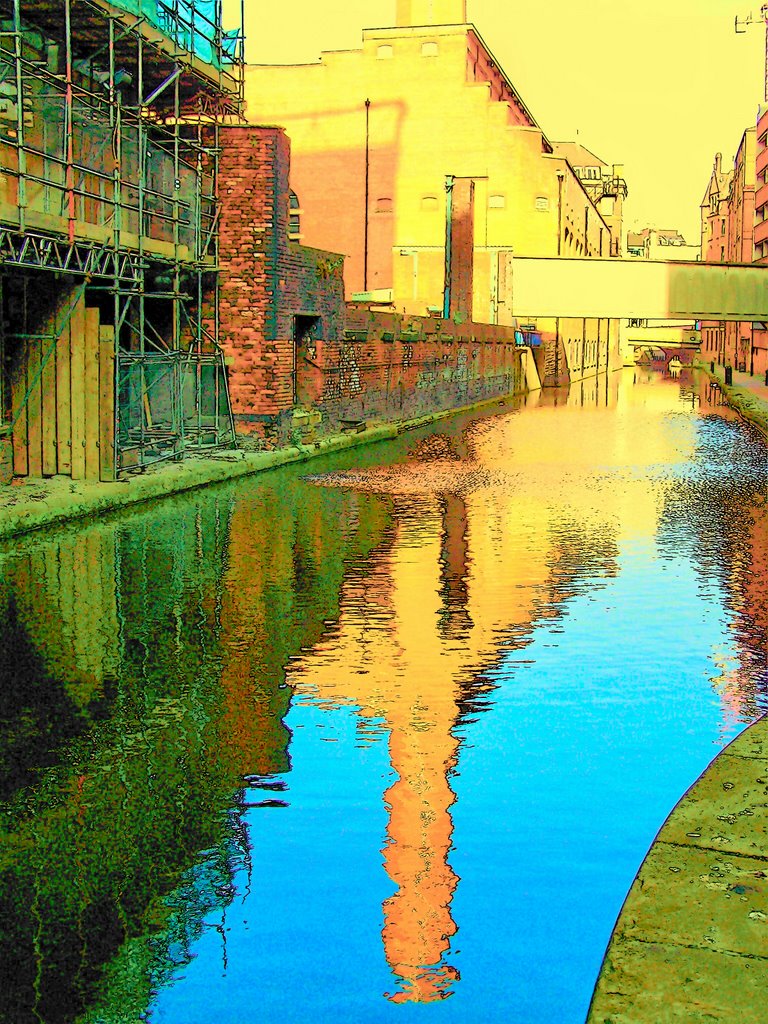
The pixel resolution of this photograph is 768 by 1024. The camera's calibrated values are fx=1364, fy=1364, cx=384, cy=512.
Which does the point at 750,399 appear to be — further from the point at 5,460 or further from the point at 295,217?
the point at 5,460

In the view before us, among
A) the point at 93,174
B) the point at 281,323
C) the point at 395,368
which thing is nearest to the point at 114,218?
the point at 93,174

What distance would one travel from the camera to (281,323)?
23.6 meters

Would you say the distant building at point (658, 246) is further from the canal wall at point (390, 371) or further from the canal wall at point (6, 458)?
the canal wall at point (6, 458)

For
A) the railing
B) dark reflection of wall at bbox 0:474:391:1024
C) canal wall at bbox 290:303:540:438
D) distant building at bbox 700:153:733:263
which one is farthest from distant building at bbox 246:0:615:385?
distant building at bbox 700:153:733:263

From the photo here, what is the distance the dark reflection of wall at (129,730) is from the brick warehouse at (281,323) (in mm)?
9915

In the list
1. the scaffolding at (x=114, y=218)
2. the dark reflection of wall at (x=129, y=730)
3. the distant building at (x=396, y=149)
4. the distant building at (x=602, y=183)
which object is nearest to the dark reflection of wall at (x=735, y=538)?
the dark reflection of wall at (x=129, y=730)

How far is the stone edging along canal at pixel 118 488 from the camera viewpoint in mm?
14133

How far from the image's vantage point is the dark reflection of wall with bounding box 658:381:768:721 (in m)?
8.10

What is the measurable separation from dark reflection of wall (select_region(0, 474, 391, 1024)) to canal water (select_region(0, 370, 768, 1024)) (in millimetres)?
18

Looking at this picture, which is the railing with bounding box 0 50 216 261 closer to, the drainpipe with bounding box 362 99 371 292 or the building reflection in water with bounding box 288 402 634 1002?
the building reflection in water with bounding box 288 402 634 1002

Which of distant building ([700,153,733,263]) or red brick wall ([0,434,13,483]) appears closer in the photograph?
red brick wall ([0,434,13,483])

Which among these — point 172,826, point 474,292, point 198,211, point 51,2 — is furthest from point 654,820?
point 474,292

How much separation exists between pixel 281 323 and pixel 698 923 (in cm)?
2020

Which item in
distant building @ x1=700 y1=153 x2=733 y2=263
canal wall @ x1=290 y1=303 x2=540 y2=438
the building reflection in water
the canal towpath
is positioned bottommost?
the building reflection in water
